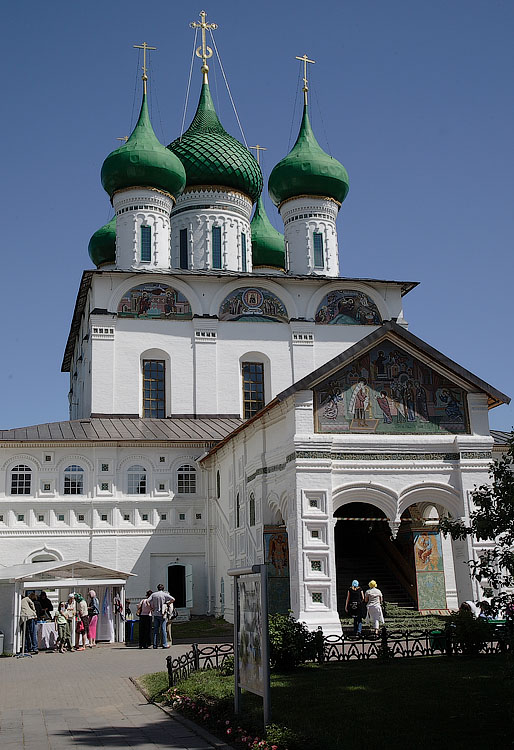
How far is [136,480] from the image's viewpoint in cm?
2222

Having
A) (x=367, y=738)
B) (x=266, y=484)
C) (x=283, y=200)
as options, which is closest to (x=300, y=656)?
(x=367, y=738)

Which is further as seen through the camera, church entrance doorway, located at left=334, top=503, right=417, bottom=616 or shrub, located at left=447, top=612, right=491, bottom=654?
church entrance doorway, located at left=334, top=503, right=417, bottom=616

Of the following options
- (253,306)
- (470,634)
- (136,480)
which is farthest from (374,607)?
(253,306)

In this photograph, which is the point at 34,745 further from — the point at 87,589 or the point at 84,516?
the point at 84,516

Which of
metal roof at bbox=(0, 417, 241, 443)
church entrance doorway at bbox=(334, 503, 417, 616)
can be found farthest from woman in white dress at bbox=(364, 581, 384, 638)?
metal roof at bbox=(0, 417, 241, 443)

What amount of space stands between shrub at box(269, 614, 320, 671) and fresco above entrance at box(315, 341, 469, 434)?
16.2 feet

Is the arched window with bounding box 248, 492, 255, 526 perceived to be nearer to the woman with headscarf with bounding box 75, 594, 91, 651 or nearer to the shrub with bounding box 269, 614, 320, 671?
the woman with headscarf with bounding box 75, 594, 91, 651

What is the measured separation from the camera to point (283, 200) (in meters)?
27.9

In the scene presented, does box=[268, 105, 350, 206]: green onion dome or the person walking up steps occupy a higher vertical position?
box=[268, 105, 350, 206]: green onion dome

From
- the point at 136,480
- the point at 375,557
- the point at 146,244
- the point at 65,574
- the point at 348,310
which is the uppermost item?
the point at 146,244

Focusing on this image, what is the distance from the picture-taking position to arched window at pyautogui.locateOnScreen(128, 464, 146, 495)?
22.2 meters

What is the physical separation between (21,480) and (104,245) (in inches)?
470

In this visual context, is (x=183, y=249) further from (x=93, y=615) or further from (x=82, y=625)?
(x=82, y=625)

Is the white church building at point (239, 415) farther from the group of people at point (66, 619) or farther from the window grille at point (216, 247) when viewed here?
the group of people at point (66, 619)
